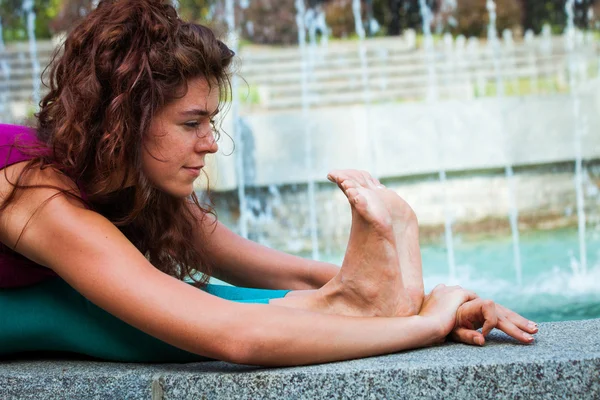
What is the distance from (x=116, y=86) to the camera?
6.27 ft

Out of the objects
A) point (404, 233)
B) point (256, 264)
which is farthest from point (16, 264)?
point (404, 233)

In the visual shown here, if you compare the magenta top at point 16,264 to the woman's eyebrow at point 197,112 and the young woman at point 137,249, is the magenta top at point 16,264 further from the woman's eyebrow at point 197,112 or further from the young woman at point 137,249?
the woman's eyebrow at point 197,112

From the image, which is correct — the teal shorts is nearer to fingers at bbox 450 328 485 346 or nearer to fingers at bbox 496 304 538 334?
fingers at bbox 450 328 485 346

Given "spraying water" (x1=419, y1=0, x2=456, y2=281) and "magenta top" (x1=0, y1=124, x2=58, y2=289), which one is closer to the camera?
"magenta top" (x1=0, y1=124, x2=58, y2=289)

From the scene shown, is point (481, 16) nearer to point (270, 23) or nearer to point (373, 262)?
point (270, 23)

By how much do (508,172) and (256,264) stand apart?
4801mm

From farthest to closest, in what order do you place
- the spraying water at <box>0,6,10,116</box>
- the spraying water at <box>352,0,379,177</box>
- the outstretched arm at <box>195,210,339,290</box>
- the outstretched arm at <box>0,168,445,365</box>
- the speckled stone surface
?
the spraying water at <box>0,6,10,116</box>, the spraying water at <box>352,0,379,177</box>, the outstretched arm at <box>195,210,339,290</box>, the outstretched arm at <box>0,168,445,365</box>, the speckled stone surface

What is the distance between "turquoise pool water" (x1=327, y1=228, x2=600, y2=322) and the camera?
164 inches

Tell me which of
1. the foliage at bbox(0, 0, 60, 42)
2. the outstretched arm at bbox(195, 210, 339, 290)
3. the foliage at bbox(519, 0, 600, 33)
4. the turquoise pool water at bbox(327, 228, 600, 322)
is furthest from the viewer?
the foliage at bbox(519, 0, 600, 33)

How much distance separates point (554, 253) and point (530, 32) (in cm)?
581

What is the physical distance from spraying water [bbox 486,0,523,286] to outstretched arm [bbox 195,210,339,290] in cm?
271

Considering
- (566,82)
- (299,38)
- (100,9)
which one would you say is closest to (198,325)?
(100,9)

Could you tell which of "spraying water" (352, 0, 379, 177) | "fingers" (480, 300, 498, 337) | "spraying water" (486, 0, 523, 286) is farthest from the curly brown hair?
"spraying water" (352, 0, 379, 177)

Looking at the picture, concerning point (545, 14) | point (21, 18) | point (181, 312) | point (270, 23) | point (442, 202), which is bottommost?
point (442, 202)
